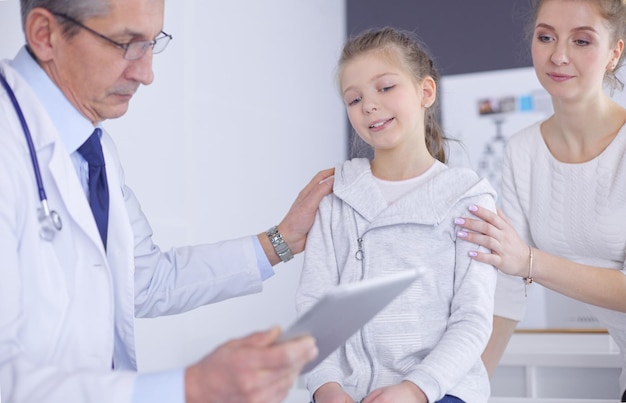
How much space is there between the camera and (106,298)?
53.6 inches

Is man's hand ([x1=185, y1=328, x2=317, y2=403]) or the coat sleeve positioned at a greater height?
man's hand ([x1=185, y1=328, x2=317, y2=403])

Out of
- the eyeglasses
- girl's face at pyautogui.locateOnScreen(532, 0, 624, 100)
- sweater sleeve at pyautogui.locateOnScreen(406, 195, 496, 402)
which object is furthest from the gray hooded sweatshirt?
the eyeglasses

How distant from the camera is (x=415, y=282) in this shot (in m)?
1.61

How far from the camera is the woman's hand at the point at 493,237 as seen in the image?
5.30 feet

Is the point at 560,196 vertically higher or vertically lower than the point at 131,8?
lower

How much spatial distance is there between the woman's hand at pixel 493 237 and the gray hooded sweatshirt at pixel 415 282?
0.02m

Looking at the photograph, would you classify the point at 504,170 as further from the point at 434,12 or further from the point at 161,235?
the point at 434,12

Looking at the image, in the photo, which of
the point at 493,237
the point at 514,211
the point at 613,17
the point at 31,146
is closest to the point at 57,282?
the point at 31,146

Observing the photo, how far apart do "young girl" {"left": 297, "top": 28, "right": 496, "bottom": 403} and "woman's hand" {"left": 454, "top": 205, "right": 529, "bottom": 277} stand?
0.07ft

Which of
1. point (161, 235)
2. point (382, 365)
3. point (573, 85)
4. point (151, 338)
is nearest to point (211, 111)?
point (161, 235)

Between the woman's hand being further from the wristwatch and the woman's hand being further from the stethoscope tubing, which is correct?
the stethoscope tubing

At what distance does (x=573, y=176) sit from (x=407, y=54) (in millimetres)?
580

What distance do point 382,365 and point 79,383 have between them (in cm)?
68

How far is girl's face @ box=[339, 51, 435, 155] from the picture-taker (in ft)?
5.62
